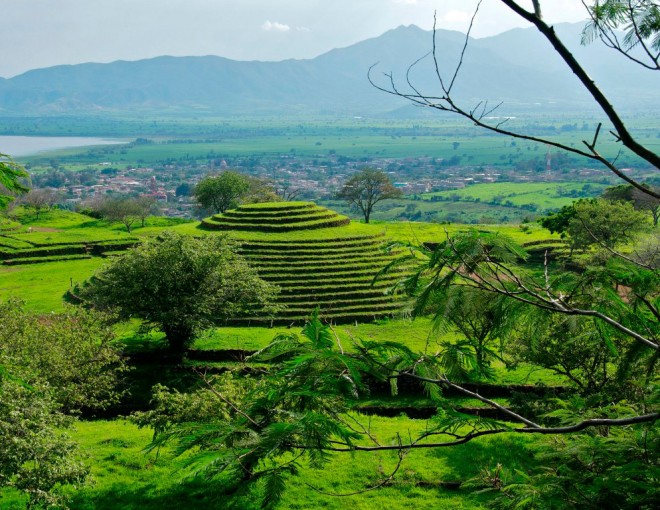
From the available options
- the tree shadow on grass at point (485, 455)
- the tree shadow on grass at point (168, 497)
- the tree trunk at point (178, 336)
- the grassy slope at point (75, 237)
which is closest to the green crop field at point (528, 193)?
the grassy slope at point (75, 237)

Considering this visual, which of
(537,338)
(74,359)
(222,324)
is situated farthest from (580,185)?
(537,338)

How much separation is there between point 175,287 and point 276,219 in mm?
17249

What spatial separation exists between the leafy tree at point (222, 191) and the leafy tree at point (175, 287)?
4193cm

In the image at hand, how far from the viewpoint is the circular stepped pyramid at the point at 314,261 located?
115 ft

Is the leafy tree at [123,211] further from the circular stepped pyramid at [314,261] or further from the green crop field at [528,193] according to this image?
the green crop field at [528,193]

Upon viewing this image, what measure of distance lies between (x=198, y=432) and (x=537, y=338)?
3442 millimetres

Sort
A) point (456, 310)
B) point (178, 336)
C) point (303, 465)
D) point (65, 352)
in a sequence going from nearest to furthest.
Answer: point (456, 310) < point (303, 465) < point (65, 352) < point (178, 336)

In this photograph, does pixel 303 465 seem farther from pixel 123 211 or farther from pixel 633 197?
pixel 123 211

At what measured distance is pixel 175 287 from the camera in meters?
28.0

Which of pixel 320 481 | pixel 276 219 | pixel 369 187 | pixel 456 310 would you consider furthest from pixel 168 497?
pixel 369 187

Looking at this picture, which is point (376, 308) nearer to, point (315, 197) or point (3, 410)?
point (3, 410)

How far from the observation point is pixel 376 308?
1387 inches

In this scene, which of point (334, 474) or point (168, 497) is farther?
point (334, 474)

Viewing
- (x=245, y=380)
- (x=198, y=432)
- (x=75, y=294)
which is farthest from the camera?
(x=75, y=294)
